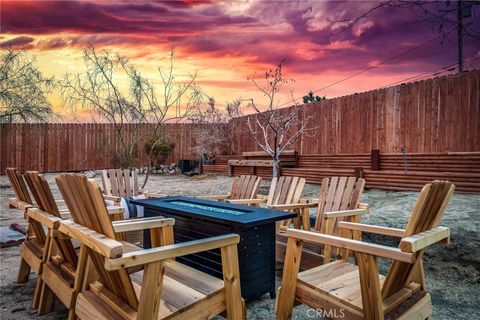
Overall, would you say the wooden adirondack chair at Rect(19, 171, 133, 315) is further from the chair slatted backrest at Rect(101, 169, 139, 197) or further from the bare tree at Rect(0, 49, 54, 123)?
the bare tree at Rect(0, 49, 54, 123)

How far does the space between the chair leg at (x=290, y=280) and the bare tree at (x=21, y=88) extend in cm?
963

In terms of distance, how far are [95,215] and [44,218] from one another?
952 millimetres

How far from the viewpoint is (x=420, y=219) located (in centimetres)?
166

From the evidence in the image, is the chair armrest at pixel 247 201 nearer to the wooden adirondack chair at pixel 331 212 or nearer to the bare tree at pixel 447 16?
the wooden adirondack chair at pixel 331 212

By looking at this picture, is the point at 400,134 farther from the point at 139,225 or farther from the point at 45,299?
the point at 45,299

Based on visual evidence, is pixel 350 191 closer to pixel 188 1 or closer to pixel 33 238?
pixel 33 238

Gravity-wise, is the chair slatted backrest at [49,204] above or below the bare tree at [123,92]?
below

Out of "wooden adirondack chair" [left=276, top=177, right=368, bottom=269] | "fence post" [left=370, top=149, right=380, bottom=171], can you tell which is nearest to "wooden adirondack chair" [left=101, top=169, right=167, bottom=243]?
"wooden adirondack chair" [left=276, top=177, right=368, bottom=269]

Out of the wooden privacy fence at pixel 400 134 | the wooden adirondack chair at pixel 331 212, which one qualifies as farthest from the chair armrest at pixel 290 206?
the wooden privacy fence at pixel 400 134

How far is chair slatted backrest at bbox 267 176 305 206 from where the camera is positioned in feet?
12.3

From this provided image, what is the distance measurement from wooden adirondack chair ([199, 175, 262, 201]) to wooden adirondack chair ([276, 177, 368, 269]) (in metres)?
0.80

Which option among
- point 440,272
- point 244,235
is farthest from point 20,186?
point 440,272

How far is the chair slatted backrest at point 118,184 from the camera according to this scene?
15.8ft

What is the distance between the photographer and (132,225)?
6.97 feet
